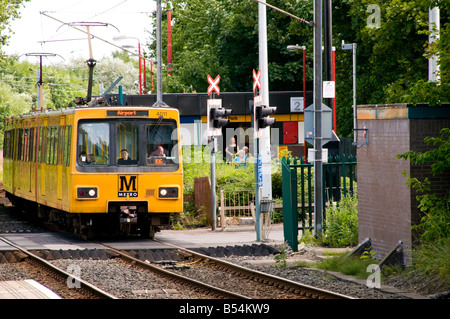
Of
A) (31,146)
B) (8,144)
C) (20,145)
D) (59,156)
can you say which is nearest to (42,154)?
(31,146)

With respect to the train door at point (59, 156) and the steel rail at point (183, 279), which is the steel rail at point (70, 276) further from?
the train door at point (59, 156)

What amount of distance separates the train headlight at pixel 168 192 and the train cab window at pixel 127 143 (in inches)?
33.1

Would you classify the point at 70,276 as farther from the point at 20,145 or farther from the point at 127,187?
the point at 20,145

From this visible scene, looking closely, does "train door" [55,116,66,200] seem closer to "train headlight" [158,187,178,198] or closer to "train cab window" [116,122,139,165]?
"train cab window" [116,122,139,165]

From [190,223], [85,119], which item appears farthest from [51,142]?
[190,223]

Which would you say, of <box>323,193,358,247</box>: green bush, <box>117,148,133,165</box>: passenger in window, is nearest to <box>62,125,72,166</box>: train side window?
<box>117,148,133,165</box>: passenger in window

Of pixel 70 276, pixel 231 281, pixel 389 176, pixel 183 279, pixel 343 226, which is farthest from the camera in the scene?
pixel 343 226

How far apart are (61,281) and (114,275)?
902mm

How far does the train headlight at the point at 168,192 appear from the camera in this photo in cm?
1931

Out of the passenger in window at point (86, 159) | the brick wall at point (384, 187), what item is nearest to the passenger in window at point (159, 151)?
the passenger in window at point (86, 159)

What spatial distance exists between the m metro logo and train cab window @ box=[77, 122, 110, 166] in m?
0.59

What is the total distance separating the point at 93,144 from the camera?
761 inches

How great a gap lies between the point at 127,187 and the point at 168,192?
3.05ft

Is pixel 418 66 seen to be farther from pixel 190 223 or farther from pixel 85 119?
pixel 85 119
